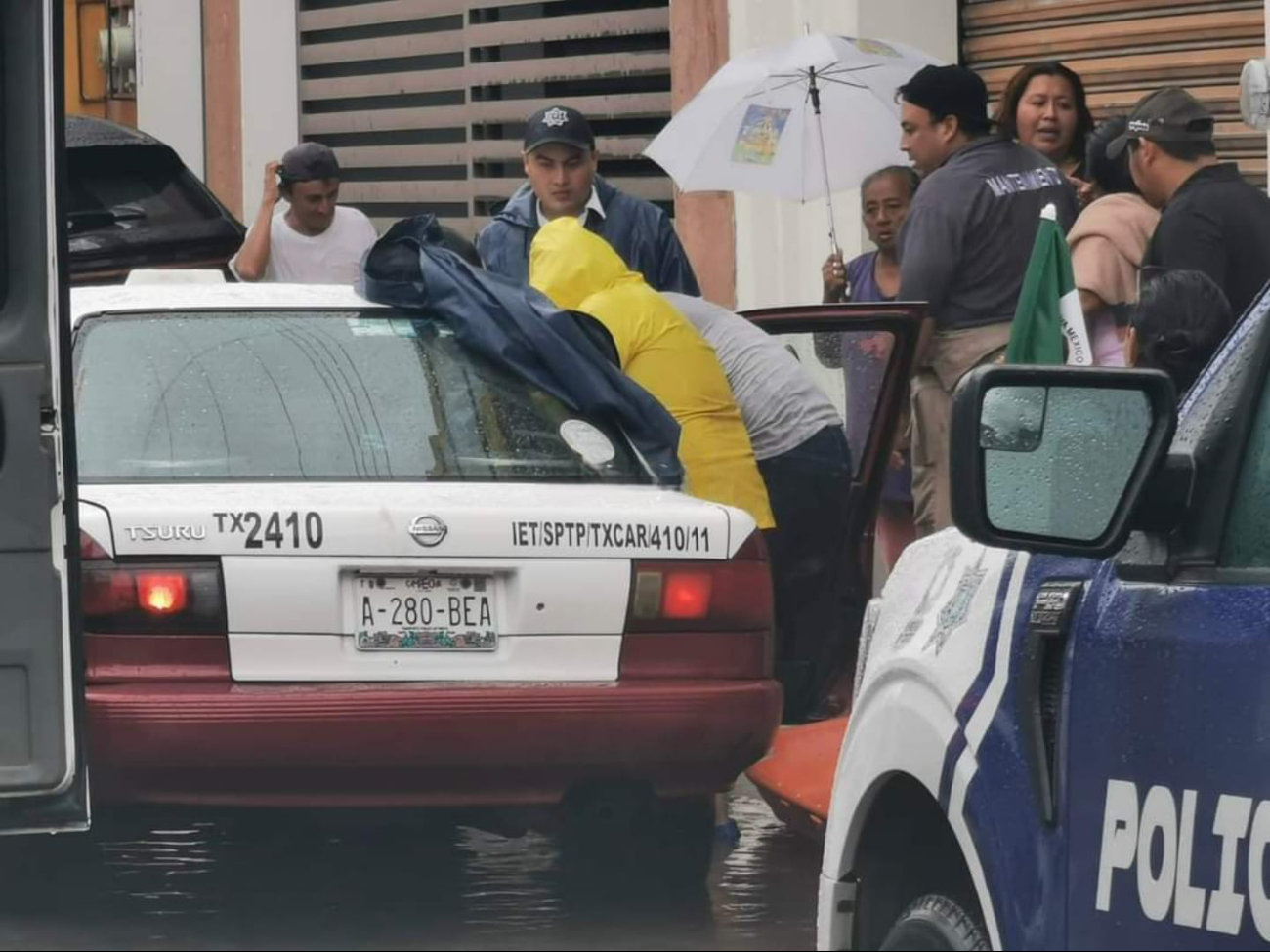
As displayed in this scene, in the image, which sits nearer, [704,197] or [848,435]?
[848,435]

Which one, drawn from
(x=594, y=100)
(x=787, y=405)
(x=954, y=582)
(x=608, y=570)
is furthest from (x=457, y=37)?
(x=954, y=582)

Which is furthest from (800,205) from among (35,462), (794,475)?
(35,462)

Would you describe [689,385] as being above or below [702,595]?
above

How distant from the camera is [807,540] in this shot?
7941mm

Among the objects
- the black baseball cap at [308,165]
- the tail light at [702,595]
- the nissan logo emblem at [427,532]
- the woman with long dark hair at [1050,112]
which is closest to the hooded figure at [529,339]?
the tail light at [702,595]

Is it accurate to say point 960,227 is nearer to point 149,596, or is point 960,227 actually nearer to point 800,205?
point 149,596

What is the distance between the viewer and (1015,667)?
3.32 m

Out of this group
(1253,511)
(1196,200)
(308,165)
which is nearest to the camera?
(1253,511)

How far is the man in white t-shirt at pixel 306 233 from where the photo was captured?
38.4 ft

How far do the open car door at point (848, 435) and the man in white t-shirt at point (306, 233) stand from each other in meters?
4.11

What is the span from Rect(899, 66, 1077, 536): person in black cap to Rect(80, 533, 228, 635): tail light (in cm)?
301

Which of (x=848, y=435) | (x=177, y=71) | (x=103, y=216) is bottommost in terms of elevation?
(x=848, y=435)

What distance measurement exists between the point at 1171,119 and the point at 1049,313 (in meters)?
0.96

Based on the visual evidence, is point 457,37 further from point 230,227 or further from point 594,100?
point 230,227
